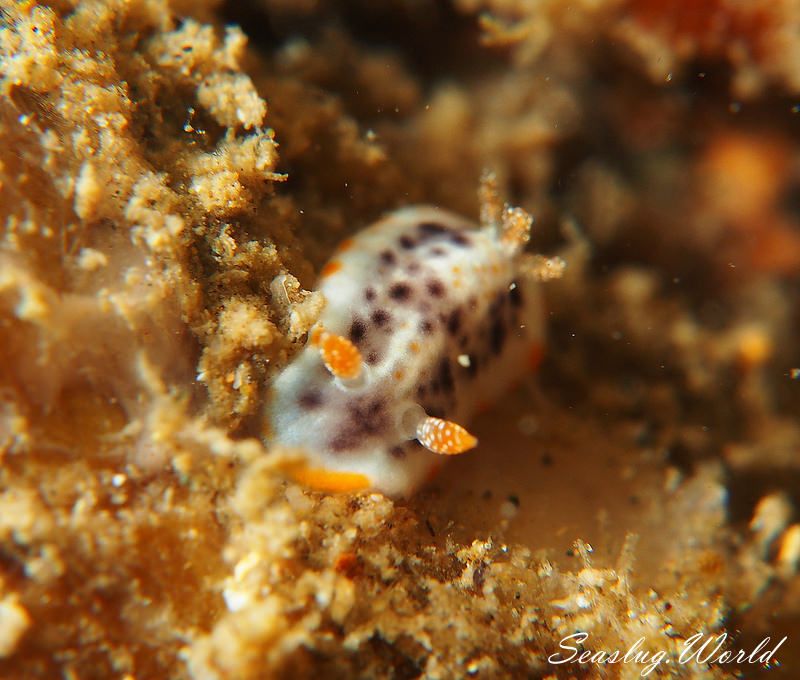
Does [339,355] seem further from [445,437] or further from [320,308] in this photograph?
[445,437]

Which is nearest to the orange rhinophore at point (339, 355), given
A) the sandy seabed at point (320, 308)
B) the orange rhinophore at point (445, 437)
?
the sandy seabed at point (320, 308)

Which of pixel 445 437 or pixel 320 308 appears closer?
pixel 445 437

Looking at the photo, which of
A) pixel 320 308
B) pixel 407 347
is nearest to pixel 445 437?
pixel 407 347

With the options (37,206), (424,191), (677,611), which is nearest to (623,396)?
(677,611)

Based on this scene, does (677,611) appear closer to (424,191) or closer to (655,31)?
(424,191)

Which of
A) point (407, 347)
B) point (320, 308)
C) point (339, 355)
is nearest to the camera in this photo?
point (339, 355)

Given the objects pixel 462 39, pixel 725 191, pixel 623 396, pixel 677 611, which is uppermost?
pixel 462 39

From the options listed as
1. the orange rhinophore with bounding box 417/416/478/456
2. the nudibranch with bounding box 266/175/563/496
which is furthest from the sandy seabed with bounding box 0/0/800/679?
the orange rhinophore with bounding box 417/416/478/456

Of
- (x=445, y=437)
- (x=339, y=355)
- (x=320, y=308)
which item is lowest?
(x=445, y=437)
